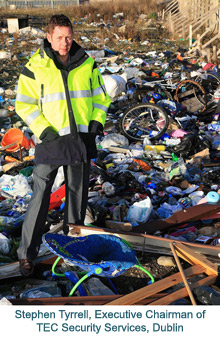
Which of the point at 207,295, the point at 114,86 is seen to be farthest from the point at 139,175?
the point at 114,86

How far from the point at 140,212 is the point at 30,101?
1.76 meters

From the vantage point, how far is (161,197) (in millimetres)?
4531

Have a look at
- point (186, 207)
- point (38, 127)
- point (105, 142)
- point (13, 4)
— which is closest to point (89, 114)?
point (38, 127)

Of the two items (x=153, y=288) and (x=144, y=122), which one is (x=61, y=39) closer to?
(x=153, y=288)

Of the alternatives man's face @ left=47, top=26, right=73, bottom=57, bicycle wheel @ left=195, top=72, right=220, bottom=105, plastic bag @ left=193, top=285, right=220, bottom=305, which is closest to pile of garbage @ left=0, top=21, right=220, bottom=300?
bicycle wheel @ left=195, top=72, right=220, bottom=105

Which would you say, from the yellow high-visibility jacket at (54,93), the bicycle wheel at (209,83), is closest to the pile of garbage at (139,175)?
the bicycle wheel at (209,83)

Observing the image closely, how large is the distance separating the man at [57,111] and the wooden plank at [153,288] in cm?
87

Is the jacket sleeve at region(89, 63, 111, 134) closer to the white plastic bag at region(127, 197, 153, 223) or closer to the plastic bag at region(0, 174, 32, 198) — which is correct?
the white plastic bag at region(127, 197, 153, 223)

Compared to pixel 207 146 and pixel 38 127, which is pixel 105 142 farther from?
pixel 38 127

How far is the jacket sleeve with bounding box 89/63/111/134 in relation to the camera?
9.96 feet

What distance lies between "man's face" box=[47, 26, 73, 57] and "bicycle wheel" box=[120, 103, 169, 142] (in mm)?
3337

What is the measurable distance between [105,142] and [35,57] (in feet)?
10.7

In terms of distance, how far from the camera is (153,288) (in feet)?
9.12

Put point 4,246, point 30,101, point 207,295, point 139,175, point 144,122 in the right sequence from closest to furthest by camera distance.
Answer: point 207,295 < point 30,101 < point 4,246 < point 139,175 < point 144,122
